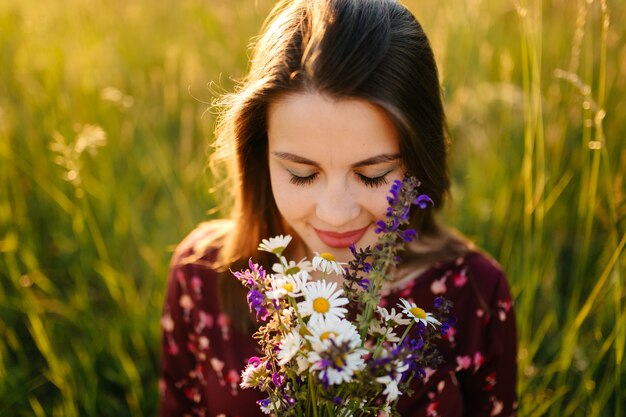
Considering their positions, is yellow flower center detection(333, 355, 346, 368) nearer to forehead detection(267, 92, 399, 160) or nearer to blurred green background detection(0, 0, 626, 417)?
forehead detection(267, 92, 399, 160)

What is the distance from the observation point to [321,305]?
2.76ft

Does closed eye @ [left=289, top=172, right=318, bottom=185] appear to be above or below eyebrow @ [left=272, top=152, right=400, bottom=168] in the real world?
below

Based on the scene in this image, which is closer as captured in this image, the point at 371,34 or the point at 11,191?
the point at 371,34

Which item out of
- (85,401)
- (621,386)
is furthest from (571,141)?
(85,401)

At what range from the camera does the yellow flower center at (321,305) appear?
83 centimetres

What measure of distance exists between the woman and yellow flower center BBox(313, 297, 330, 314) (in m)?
0.45

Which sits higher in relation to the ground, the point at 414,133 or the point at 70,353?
the point at 414,133

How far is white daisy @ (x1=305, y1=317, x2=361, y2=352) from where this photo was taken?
29.5 inches

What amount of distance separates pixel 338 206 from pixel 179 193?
132 cm

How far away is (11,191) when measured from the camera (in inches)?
96.9

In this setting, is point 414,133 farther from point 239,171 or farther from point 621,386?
point 621,386

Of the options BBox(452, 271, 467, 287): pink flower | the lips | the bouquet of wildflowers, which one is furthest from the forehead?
BBox(452, 271, 467, 287): pink flower

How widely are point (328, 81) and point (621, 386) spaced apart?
1.33 metres

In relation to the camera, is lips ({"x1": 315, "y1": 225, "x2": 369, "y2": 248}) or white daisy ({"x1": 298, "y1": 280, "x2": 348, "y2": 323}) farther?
lips ({"x1": 315, "y1": 225, "x2": 369, "y2": 248})
